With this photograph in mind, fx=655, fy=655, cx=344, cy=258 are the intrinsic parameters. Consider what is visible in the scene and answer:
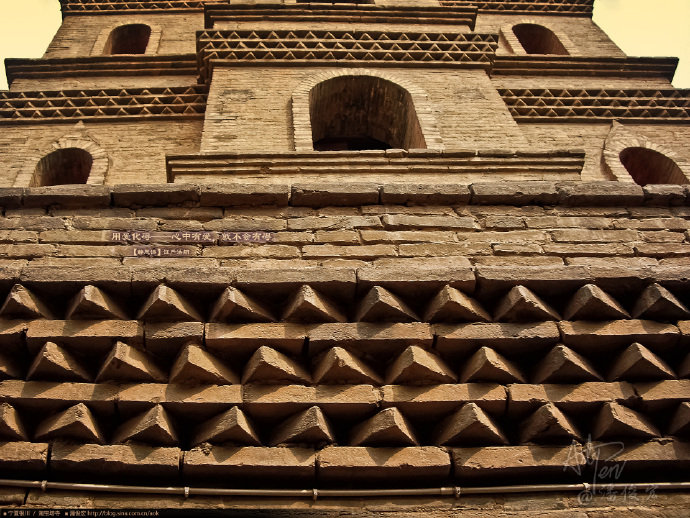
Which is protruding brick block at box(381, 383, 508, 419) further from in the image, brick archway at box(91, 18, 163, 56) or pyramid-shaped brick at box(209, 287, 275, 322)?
brick archway at box(91, 18, 163, 56)

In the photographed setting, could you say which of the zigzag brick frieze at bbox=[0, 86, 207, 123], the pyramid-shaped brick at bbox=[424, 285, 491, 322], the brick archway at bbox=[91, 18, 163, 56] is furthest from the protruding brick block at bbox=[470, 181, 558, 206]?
the brick archway at bbox=[91, 18, 163, 56]

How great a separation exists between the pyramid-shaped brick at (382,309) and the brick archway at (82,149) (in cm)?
475

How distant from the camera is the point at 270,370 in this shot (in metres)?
3.34

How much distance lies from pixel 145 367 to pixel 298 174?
9.23ft

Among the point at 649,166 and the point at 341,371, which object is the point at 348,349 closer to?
the point at 341,371

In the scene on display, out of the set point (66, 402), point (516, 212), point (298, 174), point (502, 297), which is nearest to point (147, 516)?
point (66, 402)

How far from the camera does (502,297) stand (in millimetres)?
3758

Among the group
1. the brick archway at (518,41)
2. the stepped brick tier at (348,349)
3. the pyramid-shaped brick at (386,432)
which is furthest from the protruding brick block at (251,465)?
the brick archway at (518,41)

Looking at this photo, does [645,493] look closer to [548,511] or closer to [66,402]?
[548,511]

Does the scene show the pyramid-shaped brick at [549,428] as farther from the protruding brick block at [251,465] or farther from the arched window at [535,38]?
the arched window at [535,38]

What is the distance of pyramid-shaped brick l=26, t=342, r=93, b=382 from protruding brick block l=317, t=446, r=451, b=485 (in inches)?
51.8

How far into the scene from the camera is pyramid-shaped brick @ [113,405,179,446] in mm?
3121

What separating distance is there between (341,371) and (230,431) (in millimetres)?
627

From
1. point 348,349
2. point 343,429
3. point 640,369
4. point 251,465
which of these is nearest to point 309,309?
point 348,349
